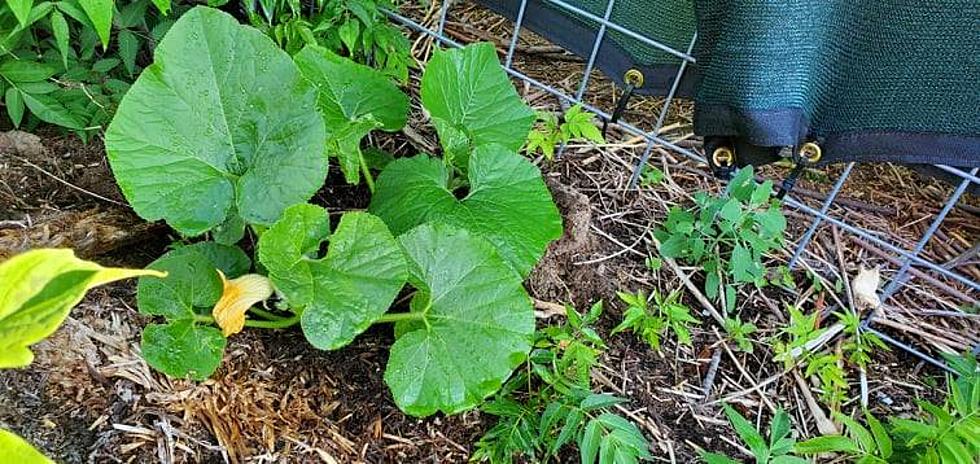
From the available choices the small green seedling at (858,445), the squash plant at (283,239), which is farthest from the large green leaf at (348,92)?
the small green seedling at (858,445)

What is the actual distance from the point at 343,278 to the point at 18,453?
2.21 ft

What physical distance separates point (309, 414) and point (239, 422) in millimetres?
109

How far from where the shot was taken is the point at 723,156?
1.58 meters

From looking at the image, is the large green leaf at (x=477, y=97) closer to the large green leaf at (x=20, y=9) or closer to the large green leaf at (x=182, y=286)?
the large green leaf at (x=182, y=286)

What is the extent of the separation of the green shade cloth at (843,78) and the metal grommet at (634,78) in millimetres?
162

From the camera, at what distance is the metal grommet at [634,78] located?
1.69 m

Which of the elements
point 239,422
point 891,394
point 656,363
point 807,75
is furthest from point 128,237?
point 891,394

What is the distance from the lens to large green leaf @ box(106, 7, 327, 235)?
1.25 m

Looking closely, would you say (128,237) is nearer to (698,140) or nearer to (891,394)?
(698,140)

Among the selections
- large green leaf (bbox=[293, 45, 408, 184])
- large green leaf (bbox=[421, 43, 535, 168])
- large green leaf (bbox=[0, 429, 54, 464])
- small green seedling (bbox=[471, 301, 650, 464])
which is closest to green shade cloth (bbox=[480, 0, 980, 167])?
large green leaf (bbox=[421, 43, 535, 168])

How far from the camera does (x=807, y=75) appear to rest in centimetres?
144

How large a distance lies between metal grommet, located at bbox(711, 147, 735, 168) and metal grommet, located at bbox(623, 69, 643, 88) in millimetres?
223

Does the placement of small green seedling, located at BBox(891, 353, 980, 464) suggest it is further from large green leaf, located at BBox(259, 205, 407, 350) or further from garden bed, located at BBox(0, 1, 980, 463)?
large green leaf, located at BBox(259, 205, 407, 350)

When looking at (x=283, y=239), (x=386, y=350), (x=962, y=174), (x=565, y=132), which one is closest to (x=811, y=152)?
(x=962, y=174)
